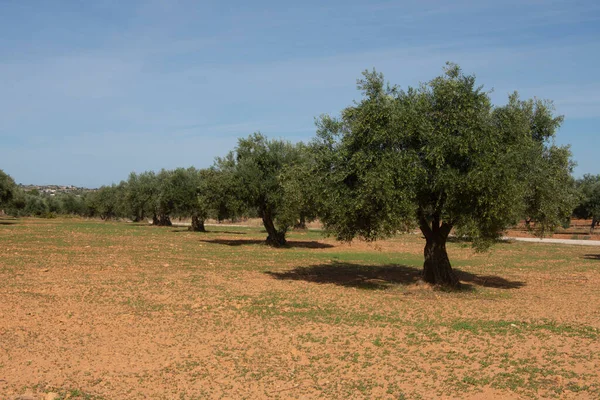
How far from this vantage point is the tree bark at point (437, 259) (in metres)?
19.6

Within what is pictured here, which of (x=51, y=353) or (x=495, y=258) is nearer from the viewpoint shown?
A: (x=51, y=353)

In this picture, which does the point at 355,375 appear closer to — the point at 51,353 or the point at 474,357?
the point at 474,357

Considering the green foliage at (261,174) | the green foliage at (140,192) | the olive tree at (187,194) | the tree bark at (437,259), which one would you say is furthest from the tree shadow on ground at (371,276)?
the green foliage at (140,192)

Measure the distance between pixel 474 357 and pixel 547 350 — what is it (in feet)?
6.21

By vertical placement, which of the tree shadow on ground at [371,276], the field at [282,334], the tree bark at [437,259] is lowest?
Answer: the field at [282,334]

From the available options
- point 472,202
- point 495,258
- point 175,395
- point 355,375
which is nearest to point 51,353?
point 175,395

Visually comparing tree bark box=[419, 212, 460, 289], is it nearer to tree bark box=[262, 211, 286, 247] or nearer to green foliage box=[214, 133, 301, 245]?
green foliage box=[214, 133, 301, 245]

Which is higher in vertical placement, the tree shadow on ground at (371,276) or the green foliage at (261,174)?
the green foliage at (261,174)

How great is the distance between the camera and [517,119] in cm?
1803

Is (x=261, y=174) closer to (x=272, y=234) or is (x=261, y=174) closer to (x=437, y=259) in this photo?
(x=272, y=234)

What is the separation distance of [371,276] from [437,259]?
4.42 metres

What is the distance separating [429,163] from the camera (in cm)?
1730

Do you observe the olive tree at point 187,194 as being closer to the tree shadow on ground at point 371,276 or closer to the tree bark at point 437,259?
the tree shadow on ground at point 371,276

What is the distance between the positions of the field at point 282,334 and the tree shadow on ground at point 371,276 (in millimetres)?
142
